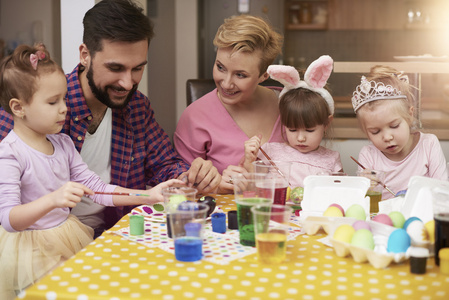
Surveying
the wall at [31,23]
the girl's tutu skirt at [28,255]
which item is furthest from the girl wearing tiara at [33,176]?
the wall at [31,23]

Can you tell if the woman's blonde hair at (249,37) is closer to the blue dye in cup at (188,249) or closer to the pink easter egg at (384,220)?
the pink easter egg at (384,220)

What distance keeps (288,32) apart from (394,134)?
513cm

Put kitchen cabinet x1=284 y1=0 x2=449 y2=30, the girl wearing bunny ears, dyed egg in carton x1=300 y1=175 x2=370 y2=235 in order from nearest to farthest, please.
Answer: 1. dyed egg in carton x1=300 y1=175 x2=370 y2=235
2. the girl wearing bunny ears
3. kitchen cabinet x1=284 y1=0 x2=449 y2=30

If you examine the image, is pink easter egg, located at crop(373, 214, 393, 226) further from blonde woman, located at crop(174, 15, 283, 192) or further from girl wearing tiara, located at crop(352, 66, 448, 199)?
blonde woman, located at crop(174, 15, 283, 192)

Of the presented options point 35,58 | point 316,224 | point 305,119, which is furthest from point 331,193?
point 35,58

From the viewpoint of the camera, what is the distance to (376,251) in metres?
1.27

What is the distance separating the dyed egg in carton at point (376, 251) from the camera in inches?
48.8

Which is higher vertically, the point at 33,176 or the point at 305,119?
the point at 305,119

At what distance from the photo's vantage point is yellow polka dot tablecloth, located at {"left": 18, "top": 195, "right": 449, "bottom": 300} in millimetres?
1095

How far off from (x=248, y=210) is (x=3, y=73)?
101 cm

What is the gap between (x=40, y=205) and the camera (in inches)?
64.0

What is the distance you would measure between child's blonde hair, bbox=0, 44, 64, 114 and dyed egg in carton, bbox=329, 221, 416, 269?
1.11 metres

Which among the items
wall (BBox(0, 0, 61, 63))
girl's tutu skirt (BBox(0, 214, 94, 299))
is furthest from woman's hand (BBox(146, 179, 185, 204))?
wall (BBox(0, 0, 61, 63))

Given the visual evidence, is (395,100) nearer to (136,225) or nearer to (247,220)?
(247,220)
